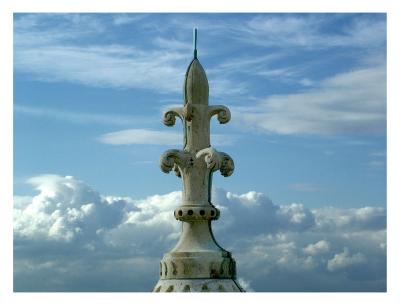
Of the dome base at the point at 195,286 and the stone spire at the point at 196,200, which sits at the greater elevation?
the stone spire at the point at 196,200

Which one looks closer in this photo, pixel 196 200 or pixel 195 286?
pixel 195 286

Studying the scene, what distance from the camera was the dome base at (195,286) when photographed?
20.0 metres

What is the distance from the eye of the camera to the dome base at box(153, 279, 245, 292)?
20016 mm

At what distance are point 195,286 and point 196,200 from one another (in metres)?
1.76

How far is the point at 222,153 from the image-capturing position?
20.7 meters

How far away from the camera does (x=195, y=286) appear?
20094 millimetres

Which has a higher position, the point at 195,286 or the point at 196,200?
the point at 196,200

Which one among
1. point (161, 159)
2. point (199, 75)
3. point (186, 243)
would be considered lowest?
point (186, 243)

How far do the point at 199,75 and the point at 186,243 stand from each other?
3.39m

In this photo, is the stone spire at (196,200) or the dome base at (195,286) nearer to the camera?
the dome base at (195,286)

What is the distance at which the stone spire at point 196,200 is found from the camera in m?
20.2
